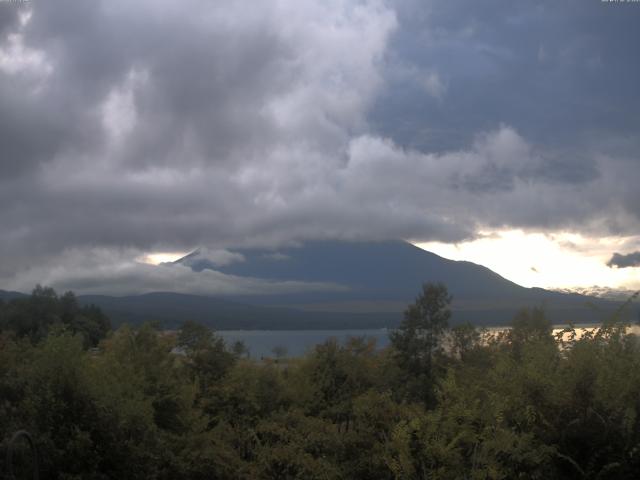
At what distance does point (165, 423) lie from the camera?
22719mm

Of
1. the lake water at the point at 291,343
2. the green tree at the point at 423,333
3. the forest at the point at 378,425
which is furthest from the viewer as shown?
the lake water at the point at 291,343

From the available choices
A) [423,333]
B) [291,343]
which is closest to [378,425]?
[423,333]

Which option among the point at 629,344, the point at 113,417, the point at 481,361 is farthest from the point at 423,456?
the point at 481,361

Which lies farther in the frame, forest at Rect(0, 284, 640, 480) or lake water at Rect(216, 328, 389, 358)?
lake water at Rect(216, 328, 389, 358)

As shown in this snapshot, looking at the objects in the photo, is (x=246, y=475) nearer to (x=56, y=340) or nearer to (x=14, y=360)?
(x=56, y=340)

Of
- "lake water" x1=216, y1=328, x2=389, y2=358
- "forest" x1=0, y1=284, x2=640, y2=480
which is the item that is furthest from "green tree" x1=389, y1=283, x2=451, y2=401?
"forest" x1=0, y1=284, x2=640, y2=480

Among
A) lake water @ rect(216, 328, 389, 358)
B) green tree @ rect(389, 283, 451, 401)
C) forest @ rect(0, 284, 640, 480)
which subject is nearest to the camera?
forest @ rect(0, 284, 640, 480)

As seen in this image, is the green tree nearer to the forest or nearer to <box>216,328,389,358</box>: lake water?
<box>216,328,389,358</box>: lake water

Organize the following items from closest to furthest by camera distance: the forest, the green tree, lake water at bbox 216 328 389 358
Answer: the forest, the green tree, lake water at bbox 216 328 389 358

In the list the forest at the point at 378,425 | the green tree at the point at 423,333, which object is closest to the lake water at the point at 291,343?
the green tree at the point at 423,333

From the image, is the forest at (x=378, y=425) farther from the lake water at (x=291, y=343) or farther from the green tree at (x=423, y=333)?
the lake water at (x=291, y=343)

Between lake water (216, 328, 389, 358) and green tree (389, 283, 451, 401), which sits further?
lake water (216, 328, 389, 358)

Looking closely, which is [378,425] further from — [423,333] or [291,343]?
[291,343]

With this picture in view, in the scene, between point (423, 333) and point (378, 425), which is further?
point (423, 333)
